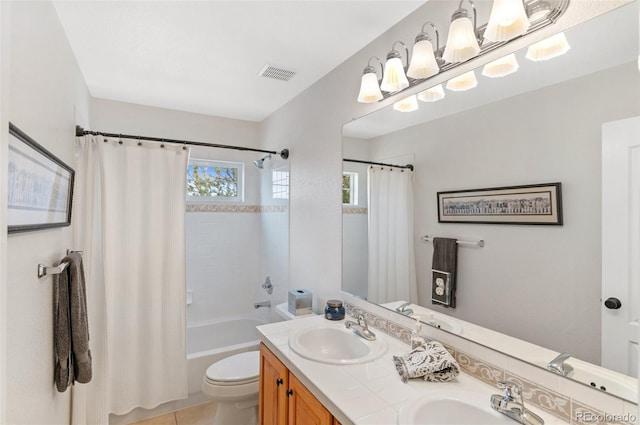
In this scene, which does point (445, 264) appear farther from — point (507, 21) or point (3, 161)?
point (3, 161)

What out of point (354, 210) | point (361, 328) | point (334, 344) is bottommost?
point (334, 344)

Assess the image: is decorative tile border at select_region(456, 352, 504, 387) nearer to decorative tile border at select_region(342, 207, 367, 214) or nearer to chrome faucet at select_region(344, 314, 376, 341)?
chrome faucet at select_region(344, 314, 376, 341)

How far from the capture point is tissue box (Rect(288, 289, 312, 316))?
87.6 inches

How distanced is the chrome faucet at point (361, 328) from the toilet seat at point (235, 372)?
864mm

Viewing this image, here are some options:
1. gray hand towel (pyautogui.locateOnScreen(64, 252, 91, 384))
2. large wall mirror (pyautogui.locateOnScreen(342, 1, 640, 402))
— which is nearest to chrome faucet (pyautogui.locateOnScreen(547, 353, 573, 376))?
large wall mirror (pyautogui.locateOnScreen(342, 1, 640, 402))

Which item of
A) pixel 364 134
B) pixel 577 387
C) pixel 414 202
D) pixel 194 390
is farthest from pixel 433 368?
pixel 194 390

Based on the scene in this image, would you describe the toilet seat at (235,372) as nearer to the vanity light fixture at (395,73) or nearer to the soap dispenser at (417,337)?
the soap dispenser at (417,337)

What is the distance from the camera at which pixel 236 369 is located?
7.08 ft

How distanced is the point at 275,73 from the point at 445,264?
1.74 meters

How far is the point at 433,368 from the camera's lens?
3.88 feet

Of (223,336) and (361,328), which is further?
(223,336)

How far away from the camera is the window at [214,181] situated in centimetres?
328

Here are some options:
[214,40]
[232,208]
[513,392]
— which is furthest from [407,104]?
[232,208]

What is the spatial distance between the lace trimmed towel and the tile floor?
74.1 inches
